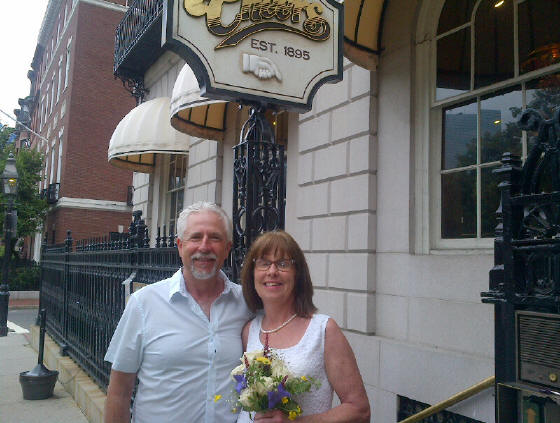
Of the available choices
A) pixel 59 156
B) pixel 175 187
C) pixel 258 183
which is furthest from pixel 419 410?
pixel 59 156

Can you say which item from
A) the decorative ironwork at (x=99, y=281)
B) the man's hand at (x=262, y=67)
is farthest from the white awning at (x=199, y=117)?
the man's hand at (x=262, y=67)

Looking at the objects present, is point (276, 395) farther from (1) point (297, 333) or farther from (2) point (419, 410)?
(2) point (419, 410)

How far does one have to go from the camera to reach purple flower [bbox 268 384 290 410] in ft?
6.61

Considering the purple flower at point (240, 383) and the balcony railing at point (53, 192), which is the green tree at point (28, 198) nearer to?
the balcony railing at point (53, 192)

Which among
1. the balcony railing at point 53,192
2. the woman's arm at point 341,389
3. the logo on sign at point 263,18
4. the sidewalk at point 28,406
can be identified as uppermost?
the balcony railing at point 53,192

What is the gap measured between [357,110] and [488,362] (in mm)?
2973

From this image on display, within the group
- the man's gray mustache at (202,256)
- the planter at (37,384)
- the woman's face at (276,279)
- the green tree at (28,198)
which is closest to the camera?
the woman's face at (276,279)

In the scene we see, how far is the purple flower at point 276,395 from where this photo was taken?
6.61 feet

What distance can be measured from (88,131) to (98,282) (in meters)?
19.9

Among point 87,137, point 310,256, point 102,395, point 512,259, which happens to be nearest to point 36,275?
point 87,137

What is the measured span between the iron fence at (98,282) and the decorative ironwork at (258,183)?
403 millimetres

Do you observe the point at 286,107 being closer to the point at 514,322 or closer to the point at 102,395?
the point at 514,322

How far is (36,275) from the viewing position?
25672 millimetres

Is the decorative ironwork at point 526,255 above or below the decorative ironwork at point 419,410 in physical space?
above
